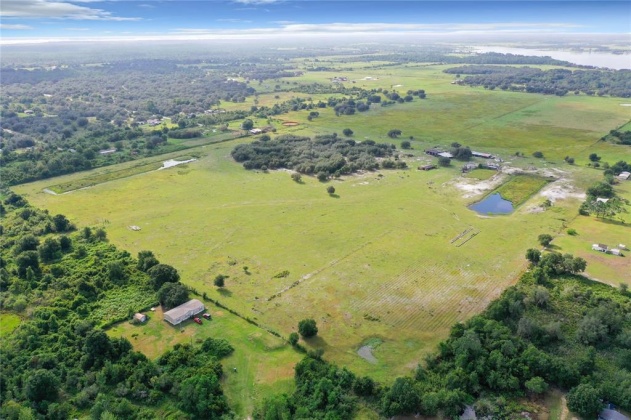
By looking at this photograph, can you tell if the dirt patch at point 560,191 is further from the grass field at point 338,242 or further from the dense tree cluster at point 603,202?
the dense tree cluster at point 603,202

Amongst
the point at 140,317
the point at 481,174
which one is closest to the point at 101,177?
the point at 140,317

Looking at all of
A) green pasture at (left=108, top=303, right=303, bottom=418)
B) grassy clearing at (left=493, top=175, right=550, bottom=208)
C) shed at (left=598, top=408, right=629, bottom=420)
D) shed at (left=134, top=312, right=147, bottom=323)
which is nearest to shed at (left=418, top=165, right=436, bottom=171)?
grassy clearing at (left=493, top=175, right=550, bottom=208)

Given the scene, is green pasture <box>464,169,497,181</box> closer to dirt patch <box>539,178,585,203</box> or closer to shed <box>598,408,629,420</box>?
dirt patch <box>539,178,585,203</box>

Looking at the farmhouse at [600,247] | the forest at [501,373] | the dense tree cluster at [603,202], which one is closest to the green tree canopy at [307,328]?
the forest at [501,373]

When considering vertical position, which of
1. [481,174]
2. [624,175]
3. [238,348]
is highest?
[624,175]

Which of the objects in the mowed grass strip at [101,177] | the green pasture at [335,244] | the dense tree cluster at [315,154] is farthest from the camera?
the dense tree cluster at [315,154]

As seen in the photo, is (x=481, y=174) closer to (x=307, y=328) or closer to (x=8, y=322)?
(x=307, y=328)
